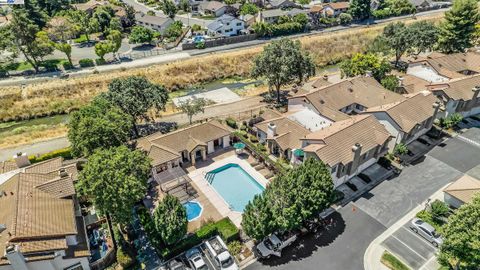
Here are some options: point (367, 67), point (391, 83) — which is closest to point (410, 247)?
point (391, 83)

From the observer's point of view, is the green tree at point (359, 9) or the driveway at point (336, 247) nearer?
the driveway at point (336, 247)

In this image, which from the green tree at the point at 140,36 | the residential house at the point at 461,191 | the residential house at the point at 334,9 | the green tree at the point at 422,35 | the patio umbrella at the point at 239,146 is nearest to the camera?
the residential house at the point at 461,191

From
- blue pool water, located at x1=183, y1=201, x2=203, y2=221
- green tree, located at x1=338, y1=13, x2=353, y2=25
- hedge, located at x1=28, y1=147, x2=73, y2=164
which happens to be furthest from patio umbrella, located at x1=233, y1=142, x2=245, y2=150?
green tree, located at x1=338, y1=13, x2=353, y2=25

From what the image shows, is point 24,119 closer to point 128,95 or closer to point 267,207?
point 128,95

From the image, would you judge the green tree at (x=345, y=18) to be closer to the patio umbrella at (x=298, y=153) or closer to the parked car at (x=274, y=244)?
the patio umbrella at (x=298, y=153)

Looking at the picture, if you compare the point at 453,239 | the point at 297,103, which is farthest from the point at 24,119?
the point at 453,239

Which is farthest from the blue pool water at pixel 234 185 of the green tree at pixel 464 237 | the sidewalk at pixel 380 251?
the green tree at pixel 464 237
